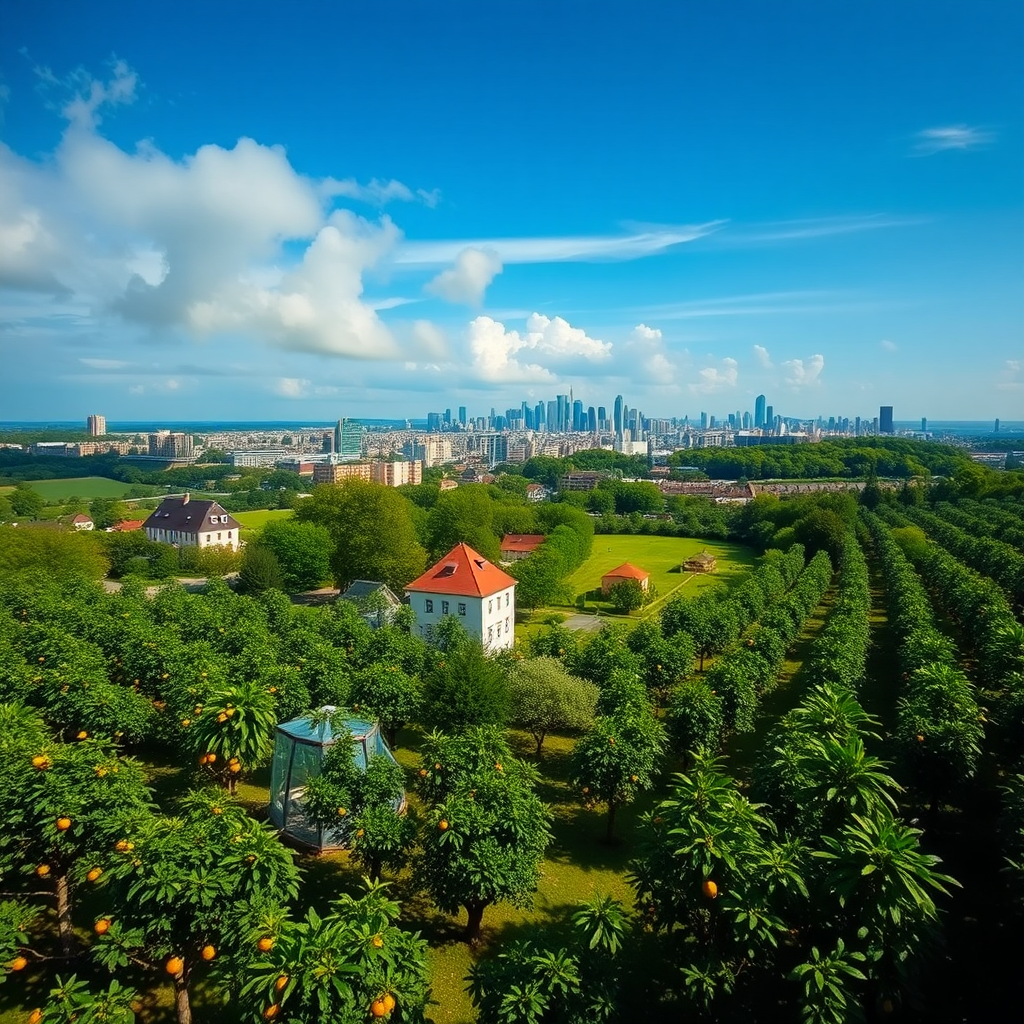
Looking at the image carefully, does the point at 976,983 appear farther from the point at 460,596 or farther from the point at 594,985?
the point at 460,596

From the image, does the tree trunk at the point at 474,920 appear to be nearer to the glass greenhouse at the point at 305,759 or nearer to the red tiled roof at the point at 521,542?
the glass greenhouse at the point at 305,759

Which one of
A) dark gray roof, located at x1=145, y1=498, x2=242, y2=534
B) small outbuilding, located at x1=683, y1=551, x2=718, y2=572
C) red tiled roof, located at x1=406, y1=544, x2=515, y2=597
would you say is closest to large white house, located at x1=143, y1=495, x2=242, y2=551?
dark gray roof, located at x1=145, y1=498, x2=242, y2=534

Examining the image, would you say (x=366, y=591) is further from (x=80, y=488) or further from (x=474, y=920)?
(x=80, y=488)

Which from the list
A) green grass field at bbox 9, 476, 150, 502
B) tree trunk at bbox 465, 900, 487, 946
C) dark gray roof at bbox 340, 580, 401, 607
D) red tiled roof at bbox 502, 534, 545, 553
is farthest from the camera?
green grass field at bbox 9, 476, 150, 502

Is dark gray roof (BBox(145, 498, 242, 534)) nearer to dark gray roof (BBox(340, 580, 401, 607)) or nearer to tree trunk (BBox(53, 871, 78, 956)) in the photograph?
dark gray roof (BBox(340, 580, 401, 607))

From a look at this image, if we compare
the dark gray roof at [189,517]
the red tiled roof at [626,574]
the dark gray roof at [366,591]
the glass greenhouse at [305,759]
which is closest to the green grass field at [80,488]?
the dark gray roof at [189,517]
